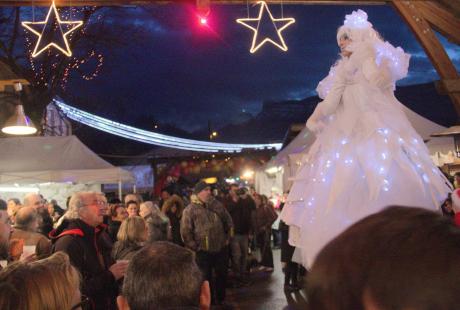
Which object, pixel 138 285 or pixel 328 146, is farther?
pixel 328 146

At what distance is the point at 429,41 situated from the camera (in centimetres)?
534

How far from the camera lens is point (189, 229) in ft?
29.1

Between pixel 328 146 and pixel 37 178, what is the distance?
8.33 metres

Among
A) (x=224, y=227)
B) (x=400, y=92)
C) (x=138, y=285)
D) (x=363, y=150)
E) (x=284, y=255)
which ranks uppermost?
(x=400, y=92)

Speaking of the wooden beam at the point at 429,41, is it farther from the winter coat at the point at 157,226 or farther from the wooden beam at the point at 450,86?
the winter coat at the point at 157,226

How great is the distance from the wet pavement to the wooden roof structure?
421 cm

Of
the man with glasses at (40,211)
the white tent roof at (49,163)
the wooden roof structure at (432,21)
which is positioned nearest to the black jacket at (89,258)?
the wooden roof structure at (432,21)

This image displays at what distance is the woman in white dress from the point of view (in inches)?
155

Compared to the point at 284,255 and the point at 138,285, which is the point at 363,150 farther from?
the point at 284,255

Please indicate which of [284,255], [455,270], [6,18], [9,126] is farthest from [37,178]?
[455,270]

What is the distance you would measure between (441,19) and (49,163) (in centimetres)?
887

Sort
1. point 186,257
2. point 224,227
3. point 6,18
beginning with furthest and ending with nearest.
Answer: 1. point 6,18
2. point 224,227
3. point 186,257

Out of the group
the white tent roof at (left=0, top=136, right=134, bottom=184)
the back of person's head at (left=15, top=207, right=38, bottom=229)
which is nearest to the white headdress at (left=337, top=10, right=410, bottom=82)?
the back of person's head at (left=15, top=207, right=38, bottom=229)

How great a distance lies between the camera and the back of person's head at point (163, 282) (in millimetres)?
2027
